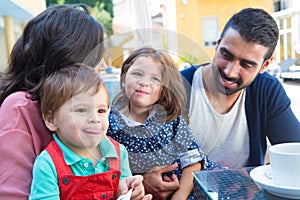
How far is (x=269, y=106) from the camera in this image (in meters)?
1.51

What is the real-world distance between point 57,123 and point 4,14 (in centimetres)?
439

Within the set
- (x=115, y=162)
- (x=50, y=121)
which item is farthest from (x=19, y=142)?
(x=115, y=162)

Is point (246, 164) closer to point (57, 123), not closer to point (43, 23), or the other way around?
point (57, 123)

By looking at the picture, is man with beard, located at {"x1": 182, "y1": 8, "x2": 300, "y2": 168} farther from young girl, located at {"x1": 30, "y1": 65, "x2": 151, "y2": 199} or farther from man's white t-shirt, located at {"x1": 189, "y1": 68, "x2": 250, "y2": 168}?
young girl, located at {"x1": 30, "y1": 65, "x2": 151, "y2": 199}

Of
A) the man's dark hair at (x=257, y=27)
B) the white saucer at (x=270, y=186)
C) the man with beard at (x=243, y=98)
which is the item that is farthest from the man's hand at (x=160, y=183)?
the man's dark hair at (x=257, y=27)

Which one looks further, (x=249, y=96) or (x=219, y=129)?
(x=249, y=96)

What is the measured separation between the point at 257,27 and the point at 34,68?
2.92 ft

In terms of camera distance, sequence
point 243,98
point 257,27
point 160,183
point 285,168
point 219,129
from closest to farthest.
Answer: point 285,168 → point 219,129 → point 160,183 → point 257,27 → point 243,98

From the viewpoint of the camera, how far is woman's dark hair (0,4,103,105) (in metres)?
1.09

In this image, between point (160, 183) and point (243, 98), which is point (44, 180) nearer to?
point (160, 183)

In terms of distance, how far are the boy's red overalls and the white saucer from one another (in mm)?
410

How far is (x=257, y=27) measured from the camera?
1381 millimetres

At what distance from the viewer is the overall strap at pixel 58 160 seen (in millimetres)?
935

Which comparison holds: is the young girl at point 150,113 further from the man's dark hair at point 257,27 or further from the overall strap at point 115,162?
the man's dark hair at point 257,27
